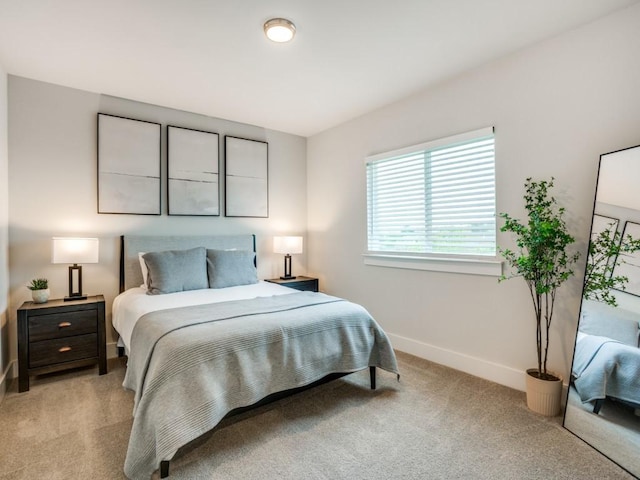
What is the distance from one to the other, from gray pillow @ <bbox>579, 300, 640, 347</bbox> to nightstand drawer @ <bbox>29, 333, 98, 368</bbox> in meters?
3.78

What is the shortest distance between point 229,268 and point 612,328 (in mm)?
3155

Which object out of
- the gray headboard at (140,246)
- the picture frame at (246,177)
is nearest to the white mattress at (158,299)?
the gray headboard at (140,246)

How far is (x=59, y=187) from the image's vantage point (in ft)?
10.5

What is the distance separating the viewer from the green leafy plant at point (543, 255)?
2212 mm

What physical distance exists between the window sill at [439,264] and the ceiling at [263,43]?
165 centimetres

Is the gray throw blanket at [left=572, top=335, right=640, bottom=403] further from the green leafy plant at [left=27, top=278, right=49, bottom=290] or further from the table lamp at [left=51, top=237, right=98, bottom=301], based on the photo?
the green leafy plant at [left=27, top=278, right=49, bottom=290]

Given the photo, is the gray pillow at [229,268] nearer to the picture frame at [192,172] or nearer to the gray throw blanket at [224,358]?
the picture frame at [192,172]

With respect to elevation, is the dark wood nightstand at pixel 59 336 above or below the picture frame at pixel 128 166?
below

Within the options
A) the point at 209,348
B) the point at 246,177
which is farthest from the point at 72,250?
the point at 246,177

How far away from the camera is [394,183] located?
12.0 ft

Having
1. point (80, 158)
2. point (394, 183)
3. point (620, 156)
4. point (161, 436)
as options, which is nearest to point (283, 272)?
point (394, 183)

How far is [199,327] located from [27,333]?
174 centimetres

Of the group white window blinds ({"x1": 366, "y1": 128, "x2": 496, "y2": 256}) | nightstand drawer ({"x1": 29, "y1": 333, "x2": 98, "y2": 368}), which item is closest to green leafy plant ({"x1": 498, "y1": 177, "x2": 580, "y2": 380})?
white window blinds ({"x1": 366, "y1": 128, "x2": 496, "y2": 256})

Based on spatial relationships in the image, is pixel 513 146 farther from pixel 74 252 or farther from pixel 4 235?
pixel 4 235
